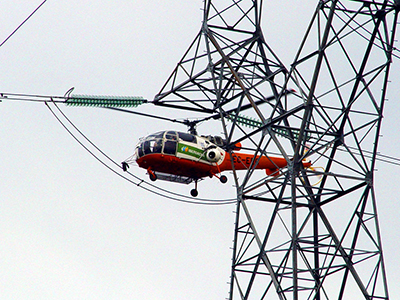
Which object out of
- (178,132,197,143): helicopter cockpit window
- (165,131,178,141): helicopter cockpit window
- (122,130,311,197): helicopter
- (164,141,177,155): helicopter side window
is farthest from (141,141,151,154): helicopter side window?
(178,132,197,143): helicopter cockpit window

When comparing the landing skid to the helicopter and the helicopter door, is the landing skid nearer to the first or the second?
the helicopter

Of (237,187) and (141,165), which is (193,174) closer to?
(141,165)

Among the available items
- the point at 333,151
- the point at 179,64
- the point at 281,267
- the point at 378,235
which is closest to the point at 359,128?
the point at 333,151

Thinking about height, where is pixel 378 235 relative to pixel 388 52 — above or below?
below

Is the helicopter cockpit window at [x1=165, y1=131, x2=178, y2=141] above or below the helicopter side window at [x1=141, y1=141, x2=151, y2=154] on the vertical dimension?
above

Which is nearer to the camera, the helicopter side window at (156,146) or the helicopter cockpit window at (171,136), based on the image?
the helicopter side window at (156,146)

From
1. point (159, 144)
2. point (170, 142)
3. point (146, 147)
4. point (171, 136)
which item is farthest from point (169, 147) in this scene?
point (146, 147)

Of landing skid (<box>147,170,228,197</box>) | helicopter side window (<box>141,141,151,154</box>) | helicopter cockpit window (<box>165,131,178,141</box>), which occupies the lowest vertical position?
landing skid (<box>147,170,228,197</box>)

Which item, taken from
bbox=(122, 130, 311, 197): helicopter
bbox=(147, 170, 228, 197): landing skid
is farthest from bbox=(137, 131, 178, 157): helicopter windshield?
bbox=(147, 170, 228, 197): landing skid

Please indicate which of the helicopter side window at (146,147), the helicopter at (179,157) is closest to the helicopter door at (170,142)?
the helicopter at (179,157)

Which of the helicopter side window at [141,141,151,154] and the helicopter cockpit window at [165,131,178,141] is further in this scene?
the helicopter cockpit window at [165,131,178,141]

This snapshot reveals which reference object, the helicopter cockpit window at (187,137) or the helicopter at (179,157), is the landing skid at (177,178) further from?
the helicopter cockpit window at (187,137)
